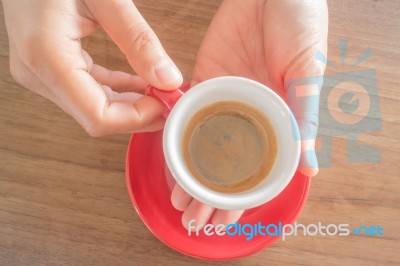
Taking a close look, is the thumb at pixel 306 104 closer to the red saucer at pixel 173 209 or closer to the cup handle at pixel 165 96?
the red saucer at pixel 173 209

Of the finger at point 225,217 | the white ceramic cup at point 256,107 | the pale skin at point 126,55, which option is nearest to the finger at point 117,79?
the pale skin at point 126,55

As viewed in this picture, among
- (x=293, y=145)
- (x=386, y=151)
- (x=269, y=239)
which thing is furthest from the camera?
(x=386, y=151)

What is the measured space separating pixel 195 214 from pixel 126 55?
0.35m

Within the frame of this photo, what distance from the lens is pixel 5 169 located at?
3.16 ft

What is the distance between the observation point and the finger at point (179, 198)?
871mm

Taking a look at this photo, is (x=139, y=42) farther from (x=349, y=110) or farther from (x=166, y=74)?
(x=349, y=110)

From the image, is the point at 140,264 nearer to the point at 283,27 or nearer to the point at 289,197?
the point at 289,197

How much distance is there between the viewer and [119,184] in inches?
37.6

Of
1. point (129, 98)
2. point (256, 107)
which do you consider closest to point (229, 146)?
point (256, 107)

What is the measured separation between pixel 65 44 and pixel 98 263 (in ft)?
1.56

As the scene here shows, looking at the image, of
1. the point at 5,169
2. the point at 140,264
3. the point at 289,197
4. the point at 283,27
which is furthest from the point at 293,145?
the point at 5,169

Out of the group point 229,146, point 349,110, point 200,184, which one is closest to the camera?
point 200,184

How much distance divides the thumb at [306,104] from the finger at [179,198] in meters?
0.24

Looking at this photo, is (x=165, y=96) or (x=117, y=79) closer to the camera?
(x=165, y=96)
